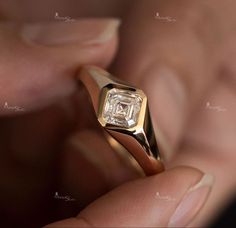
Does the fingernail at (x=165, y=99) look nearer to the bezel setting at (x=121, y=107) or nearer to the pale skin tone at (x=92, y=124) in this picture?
the pale skin tone at (x=92, y=124)

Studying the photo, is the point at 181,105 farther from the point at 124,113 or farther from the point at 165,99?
the point at 124,113

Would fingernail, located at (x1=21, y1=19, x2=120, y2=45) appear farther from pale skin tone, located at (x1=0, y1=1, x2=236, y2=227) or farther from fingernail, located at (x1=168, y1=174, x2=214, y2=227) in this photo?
fingernail, located at (x1=168, y1=174, x2=214, y2=227)

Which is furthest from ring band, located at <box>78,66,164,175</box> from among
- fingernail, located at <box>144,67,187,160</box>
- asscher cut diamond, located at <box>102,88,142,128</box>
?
fingernail, located at <box>144,67,187,160</box>

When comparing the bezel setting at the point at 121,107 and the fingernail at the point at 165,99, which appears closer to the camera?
the bezel setting at the point at 121,107

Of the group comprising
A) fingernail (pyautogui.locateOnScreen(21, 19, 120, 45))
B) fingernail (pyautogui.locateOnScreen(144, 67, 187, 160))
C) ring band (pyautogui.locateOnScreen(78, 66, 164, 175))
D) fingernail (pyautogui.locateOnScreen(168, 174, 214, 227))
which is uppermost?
fingernail (pyautogui.locateOnScreen(21, 19, 120, 45))

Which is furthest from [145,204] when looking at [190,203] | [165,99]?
[165,99]

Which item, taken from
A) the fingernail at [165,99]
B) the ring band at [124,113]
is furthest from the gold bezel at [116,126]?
the fingernail at [165,99]
